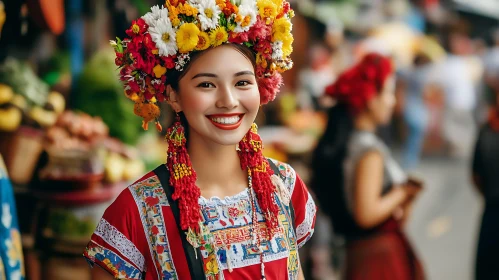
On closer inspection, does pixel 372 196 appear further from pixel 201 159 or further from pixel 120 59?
pixel 120 59

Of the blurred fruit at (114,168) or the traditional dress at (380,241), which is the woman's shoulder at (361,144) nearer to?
the traditional dress at (380,241)

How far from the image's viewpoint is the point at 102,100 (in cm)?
369

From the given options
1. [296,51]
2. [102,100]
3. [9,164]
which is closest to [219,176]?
[9,164]

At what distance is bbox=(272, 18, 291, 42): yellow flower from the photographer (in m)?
1.87

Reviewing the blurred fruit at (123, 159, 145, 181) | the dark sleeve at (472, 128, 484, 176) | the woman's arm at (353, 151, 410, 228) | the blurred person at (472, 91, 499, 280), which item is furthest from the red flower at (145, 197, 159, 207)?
the dark sleeve at (472, 128, 484, 176)

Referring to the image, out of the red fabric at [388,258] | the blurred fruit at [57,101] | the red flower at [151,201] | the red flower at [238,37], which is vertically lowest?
the red fabric at [388,258]

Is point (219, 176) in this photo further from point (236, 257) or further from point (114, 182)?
point (114, 182)

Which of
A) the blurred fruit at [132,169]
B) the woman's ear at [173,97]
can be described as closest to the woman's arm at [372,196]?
the blurred fruit at [132,169]

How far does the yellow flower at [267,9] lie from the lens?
1843mm

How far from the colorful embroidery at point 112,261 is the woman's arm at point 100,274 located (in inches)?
1.0

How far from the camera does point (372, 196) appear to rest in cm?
368

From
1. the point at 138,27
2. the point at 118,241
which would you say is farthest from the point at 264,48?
the point at 118,241

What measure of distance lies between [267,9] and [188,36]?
9.4 inches

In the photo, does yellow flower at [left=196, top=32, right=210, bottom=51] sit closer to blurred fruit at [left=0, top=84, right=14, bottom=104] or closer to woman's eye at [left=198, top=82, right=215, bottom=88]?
woman's eye at [left=198, top=82, right=215, bottom=88]
